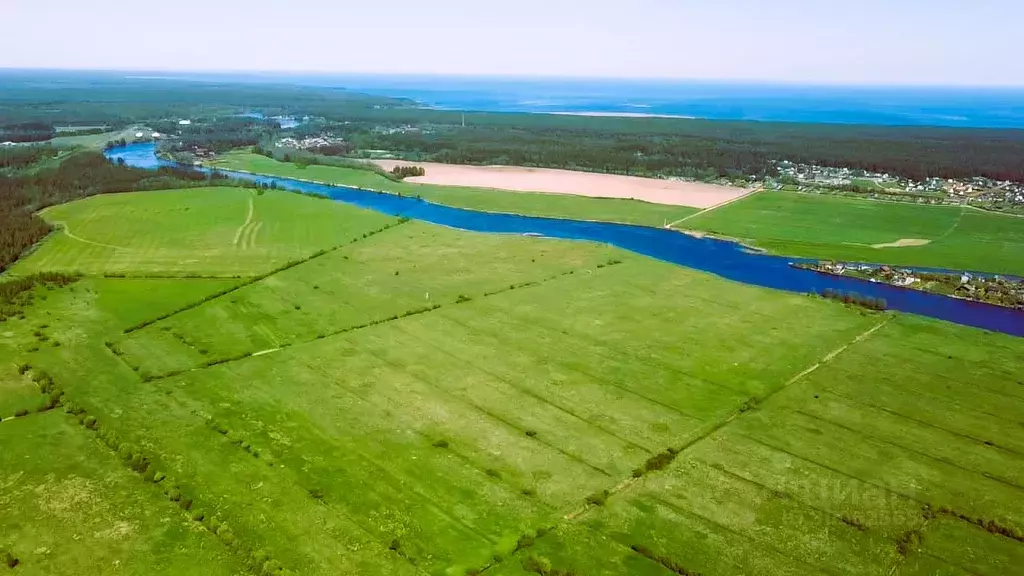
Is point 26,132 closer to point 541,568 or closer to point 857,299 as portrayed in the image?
point 857,299

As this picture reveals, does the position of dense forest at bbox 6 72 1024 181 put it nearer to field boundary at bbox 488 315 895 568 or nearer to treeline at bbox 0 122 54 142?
treeline at bbox 0 122 54 142

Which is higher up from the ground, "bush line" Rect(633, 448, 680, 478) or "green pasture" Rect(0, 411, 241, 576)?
"bush line" Rect(633, 448, 680, 478)

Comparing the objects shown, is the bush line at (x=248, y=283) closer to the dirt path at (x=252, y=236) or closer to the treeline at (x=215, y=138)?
the dirt path at (x=252, y=236)

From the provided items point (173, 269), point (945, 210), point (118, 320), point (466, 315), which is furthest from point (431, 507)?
point (945, 210)

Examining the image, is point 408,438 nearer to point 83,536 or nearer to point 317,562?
point 317,562

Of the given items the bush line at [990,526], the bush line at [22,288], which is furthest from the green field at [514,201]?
the bush line at [990,526]

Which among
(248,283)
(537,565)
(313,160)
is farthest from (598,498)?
(313,160)

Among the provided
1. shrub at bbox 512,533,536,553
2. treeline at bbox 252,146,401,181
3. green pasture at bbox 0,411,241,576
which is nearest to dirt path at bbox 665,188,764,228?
treeline at bbox 252,146,401,181
